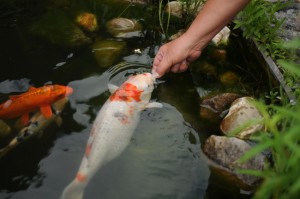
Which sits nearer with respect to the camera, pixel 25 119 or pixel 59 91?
pixel 25 119

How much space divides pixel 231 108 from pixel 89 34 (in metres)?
2.33

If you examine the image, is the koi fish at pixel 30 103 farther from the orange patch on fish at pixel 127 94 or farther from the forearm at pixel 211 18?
the forearm at pixel 211 18

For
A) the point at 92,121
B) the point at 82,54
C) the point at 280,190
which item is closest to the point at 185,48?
the point at 92,121

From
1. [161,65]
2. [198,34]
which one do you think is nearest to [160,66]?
[161,65]

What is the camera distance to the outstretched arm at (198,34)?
3.35 meters

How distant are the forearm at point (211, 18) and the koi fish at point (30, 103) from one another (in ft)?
5.21

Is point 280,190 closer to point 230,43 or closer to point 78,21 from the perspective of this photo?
point 230,43

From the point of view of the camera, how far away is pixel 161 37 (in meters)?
5.24

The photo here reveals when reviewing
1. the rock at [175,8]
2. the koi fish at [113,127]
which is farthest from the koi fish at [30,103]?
the rock at [175,8]

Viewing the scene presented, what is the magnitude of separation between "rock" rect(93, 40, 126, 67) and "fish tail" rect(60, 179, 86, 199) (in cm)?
191

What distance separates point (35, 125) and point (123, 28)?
2174 mm

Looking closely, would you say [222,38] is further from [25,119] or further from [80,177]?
[80,177]

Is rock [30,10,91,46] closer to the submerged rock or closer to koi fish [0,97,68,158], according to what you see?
koi fish [0,97,68,158]

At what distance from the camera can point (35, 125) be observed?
3682mm
